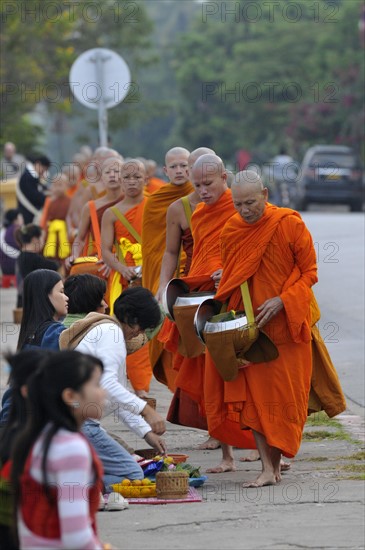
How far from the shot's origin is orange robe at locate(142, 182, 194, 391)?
922 centimetres

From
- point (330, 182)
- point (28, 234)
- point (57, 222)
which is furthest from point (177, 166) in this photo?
point (330, 182)

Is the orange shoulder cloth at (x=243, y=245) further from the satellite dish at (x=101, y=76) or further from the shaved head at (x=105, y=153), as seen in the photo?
the satellite dish at (x=101, y=76)

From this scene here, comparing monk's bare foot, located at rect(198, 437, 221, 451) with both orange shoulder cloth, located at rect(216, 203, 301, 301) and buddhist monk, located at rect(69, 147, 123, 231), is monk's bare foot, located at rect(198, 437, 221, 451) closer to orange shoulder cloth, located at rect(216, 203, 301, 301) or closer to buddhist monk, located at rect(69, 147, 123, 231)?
orange shoulder cloth, located at rect(216, 203, 301, 301)

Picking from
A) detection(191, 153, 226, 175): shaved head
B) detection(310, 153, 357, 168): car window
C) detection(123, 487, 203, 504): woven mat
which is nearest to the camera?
detection(123, 487, 203, 504): woven mat

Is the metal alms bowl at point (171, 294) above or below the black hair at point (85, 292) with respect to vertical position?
below

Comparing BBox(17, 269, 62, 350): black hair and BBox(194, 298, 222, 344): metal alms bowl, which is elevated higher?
BBox(17, 269, 62, 350): black hair

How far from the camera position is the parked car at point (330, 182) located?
33.2 m

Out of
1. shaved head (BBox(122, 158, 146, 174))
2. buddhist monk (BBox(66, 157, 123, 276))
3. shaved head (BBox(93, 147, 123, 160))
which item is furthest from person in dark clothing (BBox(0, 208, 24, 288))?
shaved head (BBox(122, 158, 146, 174))

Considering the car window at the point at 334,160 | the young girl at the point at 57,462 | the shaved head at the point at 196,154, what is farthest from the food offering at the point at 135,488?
the car window at the point at 334,160

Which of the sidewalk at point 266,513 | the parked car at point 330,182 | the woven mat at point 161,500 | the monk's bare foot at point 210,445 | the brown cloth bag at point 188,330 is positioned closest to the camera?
the sidewalk at point 266,513

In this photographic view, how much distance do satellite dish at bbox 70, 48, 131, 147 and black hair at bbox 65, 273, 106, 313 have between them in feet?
27.5

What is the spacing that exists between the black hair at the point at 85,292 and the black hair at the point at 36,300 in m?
0.34

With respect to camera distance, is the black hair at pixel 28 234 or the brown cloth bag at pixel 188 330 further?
the black hair at pixel 28 234

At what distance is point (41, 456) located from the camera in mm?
3939
